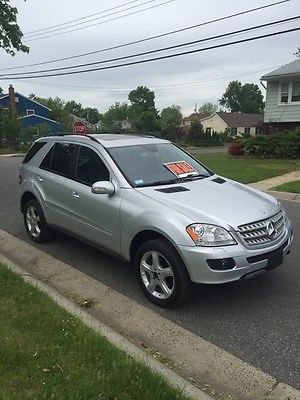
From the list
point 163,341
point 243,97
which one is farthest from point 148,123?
point 243,97

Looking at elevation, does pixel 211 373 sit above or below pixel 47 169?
below

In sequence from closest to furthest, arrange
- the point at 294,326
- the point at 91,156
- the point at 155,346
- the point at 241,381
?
1. the point at 241,381
2. the point at 155,346
3. the point at 294,326
4. the point at 91,156

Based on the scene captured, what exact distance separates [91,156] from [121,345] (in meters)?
2.51

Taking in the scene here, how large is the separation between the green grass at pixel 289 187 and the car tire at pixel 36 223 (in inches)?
271

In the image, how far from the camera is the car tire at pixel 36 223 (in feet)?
20.0

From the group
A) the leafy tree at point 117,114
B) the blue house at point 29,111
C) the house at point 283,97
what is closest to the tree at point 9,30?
the house at point 283,97

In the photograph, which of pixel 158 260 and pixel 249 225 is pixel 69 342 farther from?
pixel 249 225

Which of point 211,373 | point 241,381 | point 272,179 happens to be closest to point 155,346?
point 211,373

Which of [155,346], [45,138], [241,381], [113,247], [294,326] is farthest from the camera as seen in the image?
[45,138]

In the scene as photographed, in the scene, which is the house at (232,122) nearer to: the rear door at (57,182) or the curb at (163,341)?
the rear door at (57,182)

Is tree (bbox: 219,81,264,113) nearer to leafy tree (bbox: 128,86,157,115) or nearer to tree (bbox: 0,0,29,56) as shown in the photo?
leafy tree (bbox: 128,86,157,115)

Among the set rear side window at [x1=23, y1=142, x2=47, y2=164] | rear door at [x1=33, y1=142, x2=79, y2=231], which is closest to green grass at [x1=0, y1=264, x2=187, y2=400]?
rear door at [x1=33, y1=142, x2=79, y2=231]

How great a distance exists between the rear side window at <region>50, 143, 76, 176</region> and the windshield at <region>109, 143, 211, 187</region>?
78 centimetres

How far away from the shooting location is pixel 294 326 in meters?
3.87
